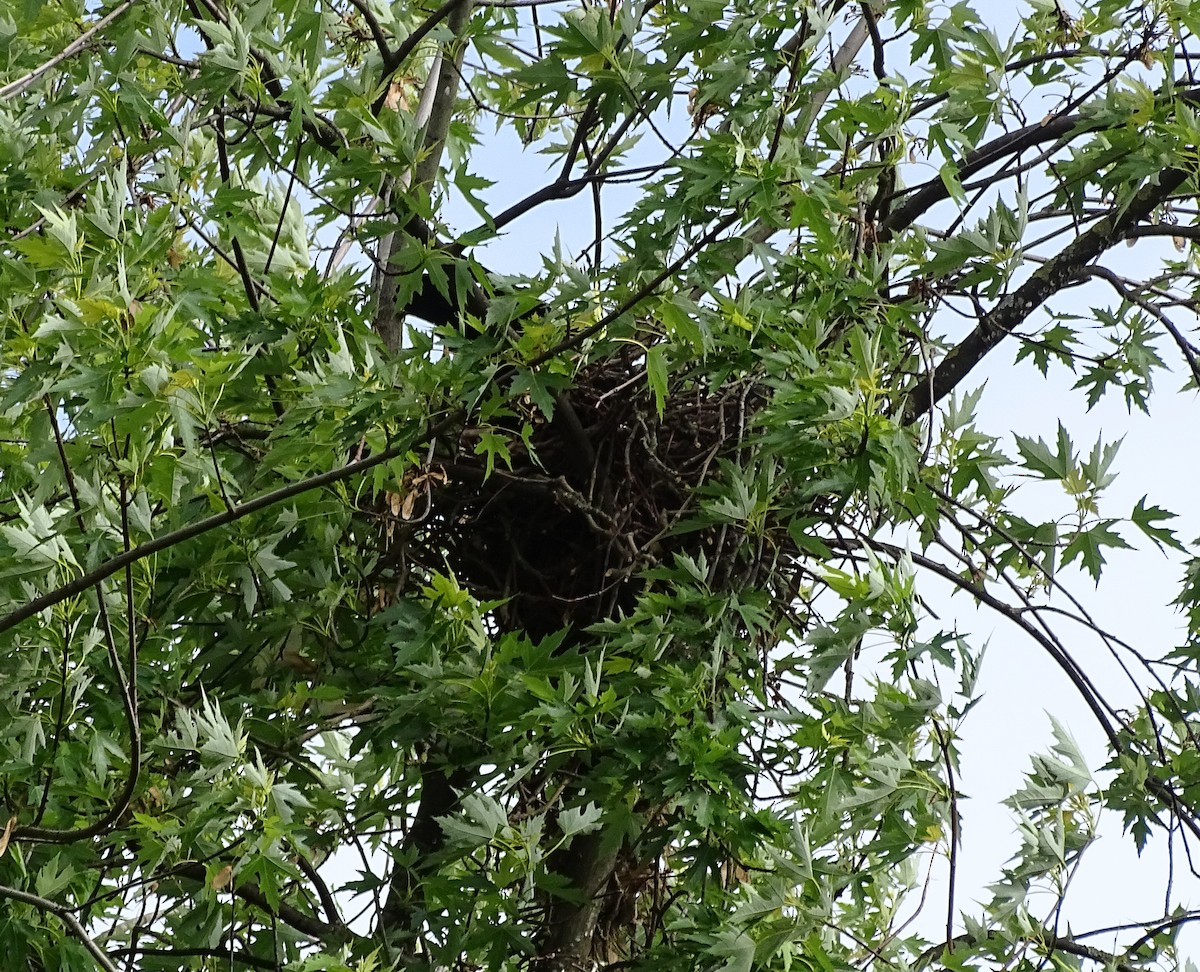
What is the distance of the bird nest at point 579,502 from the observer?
1781 mm

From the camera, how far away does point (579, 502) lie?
5.73 ft

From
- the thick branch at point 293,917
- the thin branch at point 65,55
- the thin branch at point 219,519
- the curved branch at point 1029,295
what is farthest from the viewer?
the curved branch at point 1029,295

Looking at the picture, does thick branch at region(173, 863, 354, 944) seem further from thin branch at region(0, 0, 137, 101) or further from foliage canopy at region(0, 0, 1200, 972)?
thin branch at region(0, 0, 137, 101)

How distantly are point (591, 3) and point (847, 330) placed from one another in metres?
0.92

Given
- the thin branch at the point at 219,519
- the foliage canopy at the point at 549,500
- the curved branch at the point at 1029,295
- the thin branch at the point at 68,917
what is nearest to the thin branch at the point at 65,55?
the foliage canopy at the point at 549,500

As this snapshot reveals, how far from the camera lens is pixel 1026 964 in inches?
58.8

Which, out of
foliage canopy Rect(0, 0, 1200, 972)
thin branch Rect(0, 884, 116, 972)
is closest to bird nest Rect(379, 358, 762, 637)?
foliage canopy Rect(0, 0, 1200, 972)

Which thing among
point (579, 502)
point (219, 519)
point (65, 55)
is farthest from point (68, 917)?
point (65, 55)

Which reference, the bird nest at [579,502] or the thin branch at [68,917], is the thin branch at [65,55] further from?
the thin branch at [68,917]

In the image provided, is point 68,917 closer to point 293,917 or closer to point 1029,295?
point 293,917

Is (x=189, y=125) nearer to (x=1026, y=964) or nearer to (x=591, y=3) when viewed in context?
(x=591, y=3)

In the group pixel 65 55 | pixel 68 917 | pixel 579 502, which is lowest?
pixel 68 917

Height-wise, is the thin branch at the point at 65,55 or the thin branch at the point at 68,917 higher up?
the thin branch at the point at 65,55

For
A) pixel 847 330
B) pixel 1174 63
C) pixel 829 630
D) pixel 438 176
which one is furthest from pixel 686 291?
pixel 1174 63
